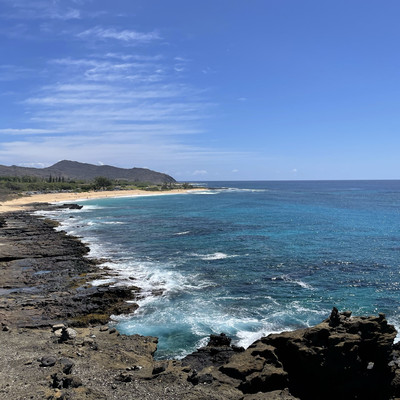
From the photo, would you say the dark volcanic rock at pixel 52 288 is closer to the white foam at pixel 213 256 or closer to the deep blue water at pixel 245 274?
the deep blue water at pixel 245 274

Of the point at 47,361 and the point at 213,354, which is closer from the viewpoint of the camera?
the point at 47,361

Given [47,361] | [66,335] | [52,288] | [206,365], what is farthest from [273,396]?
[52,288]

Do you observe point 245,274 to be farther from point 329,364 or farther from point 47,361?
point 47,361

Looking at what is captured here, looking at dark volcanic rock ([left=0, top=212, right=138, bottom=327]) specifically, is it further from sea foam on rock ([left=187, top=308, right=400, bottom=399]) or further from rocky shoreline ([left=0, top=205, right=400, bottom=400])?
sea foam on rock ([left=187, top=308, right=400, bottom=399])

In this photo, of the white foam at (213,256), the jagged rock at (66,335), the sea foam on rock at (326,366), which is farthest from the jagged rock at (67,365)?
the white foam at (213,256)

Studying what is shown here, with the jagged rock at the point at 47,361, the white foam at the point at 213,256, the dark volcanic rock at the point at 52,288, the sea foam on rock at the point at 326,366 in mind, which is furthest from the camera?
the white foam at the point at 213,256

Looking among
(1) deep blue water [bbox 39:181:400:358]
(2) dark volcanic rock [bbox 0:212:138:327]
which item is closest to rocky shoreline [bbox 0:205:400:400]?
(2) dark volcanic rock [bbox 0:212:138:327]

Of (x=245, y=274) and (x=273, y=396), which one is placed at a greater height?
(x=245, y=274)

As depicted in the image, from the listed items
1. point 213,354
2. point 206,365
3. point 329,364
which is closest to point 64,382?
point 206,365

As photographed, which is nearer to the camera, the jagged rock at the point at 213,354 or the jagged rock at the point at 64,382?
the jagged rock at the point at 64,382

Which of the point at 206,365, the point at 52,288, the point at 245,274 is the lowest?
the point at 206,365

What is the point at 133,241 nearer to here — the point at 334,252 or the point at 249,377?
the point at 334,252

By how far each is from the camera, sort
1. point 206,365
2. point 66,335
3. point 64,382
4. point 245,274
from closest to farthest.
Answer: point 64,382
point 206,365
point 66,335
point 245,274

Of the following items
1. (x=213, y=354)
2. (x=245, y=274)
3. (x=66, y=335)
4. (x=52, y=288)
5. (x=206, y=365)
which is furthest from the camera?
(x=245, y=274)
